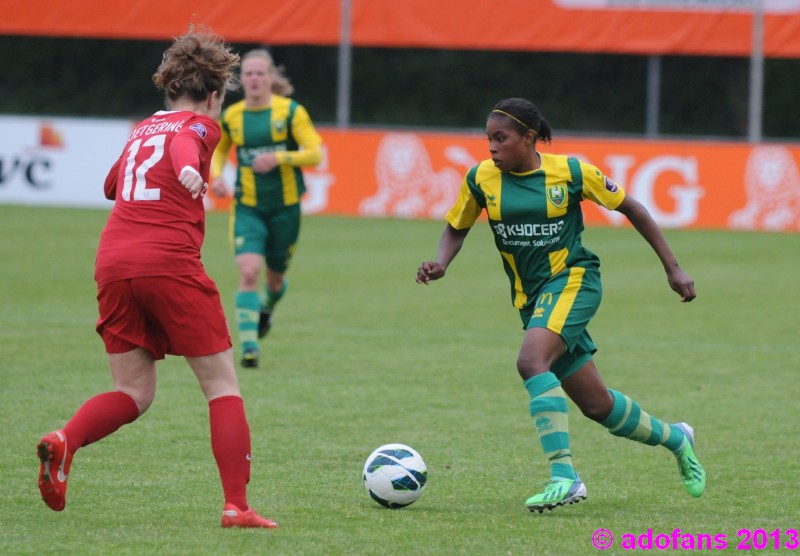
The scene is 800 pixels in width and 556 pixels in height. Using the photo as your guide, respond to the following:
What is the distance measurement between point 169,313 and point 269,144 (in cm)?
520

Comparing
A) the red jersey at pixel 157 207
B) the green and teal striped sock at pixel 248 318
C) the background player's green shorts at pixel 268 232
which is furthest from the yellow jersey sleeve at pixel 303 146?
the red jersey at pixel 157 207

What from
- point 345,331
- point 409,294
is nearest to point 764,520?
point 345,331

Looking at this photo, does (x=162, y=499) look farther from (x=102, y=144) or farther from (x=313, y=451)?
(x=102, y=144)

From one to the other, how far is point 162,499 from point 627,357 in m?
5.21

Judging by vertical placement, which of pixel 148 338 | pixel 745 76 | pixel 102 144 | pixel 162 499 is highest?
pixel 745 76

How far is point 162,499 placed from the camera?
5.51m

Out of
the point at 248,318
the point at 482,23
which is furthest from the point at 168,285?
the point at 482,23

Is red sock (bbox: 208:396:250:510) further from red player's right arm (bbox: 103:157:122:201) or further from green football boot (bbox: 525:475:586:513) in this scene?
green football boot (bbox: 525:475:586:513)

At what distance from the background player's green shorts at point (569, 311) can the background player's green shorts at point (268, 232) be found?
4176 millimetres

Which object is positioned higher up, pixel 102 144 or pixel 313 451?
pixel 102 144

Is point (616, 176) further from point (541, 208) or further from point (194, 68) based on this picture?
point (194, 68)

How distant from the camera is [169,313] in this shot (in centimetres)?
489

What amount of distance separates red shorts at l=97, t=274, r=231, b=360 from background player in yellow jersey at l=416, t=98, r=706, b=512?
108cm

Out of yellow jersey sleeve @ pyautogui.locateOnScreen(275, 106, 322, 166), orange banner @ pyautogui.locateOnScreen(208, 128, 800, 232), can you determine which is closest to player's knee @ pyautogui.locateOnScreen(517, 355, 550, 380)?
yellow jersey sleeve @ pyautogui.locateOnScreen(275, 106, 322, 166)
